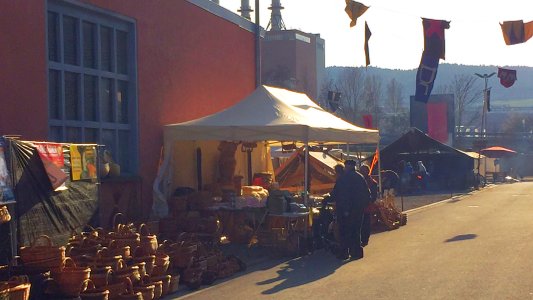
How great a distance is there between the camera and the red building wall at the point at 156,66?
13.6 m

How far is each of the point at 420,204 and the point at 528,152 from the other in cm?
6734

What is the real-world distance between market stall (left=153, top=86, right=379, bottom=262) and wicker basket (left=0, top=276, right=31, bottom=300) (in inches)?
265

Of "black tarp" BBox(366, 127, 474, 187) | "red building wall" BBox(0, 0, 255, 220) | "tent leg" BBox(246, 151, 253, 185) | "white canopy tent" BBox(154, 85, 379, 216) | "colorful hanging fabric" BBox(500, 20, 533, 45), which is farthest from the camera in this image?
"black tarp" BBox(366, 127, 474, 187)

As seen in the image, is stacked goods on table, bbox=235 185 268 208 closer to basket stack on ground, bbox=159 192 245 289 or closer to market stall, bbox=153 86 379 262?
market stall, bbox=153 86 379 262

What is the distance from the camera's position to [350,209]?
1502 cm

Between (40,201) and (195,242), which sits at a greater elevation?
(40,201)

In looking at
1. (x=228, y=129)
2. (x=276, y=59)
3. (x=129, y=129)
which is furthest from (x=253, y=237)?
(x=276, y=59)

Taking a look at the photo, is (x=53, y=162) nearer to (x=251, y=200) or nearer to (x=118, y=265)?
(x=118, y=265)

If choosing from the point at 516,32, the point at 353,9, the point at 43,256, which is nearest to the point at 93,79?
the point at 43,256

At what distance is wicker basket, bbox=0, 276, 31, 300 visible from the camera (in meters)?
9.12

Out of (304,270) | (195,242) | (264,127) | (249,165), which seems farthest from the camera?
(249,165)

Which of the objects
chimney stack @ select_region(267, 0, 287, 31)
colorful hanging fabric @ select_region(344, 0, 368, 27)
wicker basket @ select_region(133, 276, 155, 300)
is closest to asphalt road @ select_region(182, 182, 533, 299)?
wicker basket @ select_region(133, 276, 155, 300)

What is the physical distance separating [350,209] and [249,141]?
9.90 feet

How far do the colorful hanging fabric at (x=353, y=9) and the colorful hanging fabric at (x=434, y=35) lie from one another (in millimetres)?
2671
